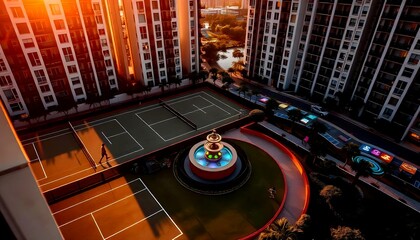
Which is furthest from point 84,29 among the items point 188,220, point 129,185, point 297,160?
point 297,160

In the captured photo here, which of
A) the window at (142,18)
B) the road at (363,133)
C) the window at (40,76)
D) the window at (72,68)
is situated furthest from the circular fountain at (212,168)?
the window at (142,18)

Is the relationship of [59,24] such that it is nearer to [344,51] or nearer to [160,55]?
[160,55]

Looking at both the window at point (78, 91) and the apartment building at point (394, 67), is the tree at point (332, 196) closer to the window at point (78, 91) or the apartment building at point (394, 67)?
the apartment building at point (394, 67)

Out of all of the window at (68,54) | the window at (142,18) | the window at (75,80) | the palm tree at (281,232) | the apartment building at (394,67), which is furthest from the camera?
the window at (142,18)

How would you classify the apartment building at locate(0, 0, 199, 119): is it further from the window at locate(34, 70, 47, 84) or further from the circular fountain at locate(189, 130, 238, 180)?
the circular fountain at locate(189, 130, 238, 180)

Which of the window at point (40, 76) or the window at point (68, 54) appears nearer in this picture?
the window at point (40, 76)

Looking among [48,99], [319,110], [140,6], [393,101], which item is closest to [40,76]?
[48,99]

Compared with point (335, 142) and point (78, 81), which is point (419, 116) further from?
point (78, 81)
